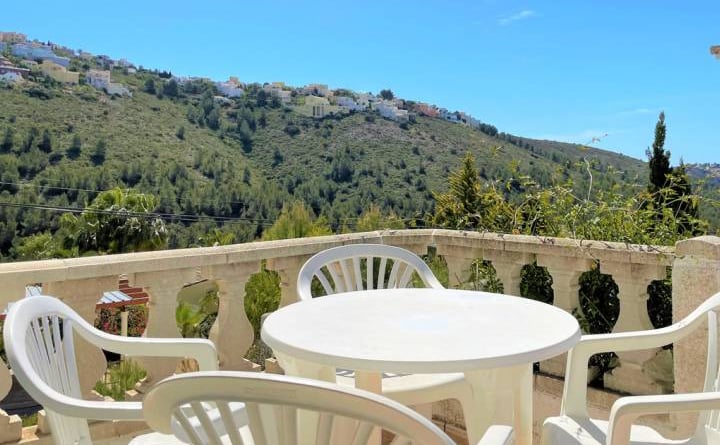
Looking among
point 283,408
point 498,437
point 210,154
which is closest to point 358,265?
point 498,437

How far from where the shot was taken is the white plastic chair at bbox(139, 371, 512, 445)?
2.65 feet

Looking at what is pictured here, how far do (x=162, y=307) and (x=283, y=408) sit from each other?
1716 mm

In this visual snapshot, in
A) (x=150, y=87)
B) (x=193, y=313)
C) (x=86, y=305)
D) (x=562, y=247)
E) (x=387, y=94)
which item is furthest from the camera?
(x=387, y=94)

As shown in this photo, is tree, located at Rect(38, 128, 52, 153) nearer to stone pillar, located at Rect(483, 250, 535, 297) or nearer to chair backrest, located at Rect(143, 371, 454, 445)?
stone pillar, located at Rect(483, 250, 535, 297)

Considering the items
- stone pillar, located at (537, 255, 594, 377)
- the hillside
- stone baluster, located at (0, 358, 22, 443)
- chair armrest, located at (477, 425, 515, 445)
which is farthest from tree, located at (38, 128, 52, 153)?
chair armrest, located at (477, 425, 515, 445)

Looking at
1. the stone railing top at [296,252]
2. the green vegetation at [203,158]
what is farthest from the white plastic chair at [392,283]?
the green vegetation at [203,158]

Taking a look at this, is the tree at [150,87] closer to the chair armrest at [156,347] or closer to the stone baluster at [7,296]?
the stone baluster at [7,296]

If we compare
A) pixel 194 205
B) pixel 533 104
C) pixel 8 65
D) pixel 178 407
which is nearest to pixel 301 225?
pixel 533 104

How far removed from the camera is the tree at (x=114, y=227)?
21203 mm

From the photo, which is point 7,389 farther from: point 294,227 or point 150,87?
point 150,87

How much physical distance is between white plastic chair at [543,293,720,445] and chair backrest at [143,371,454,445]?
2.36ft

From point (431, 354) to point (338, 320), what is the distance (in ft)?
1.45

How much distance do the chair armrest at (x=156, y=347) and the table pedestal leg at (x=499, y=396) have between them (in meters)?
0.74

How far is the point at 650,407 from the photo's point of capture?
1.32 metres
